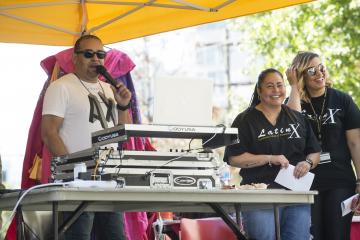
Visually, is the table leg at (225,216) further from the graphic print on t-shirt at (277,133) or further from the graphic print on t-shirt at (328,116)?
the graphic print on t-shirt at (328,116)

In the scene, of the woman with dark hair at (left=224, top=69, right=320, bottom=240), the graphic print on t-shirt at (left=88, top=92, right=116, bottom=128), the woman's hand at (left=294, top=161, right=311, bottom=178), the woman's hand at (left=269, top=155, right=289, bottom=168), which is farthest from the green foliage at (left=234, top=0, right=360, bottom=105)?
the graphic print on t-shirt at (left=88, top=92, right=116, bottom=128)

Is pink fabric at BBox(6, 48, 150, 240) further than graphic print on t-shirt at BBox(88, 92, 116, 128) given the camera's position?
Yes

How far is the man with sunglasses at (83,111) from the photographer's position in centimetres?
504

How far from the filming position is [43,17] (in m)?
6.77

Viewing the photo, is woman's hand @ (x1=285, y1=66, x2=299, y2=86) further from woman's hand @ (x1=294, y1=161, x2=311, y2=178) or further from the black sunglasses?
the black sunglasses

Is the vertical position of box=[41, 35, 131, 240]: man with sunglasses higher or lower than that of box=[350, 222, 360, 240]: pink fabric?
higher

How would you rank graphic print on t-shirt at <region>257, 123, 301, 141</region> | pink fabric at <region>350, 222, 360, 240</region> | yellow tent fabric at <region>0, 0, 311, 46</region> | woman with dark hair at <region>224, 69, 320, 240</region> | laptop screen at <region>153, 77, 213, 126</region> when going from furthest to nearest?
yellow tent fabric at <region>0, 0, 311, 46</region>, pink fabric at <region>350, 222, 360, 240</region>, graphic print on t-shirt at <region>257, 123, 301, 141</region>, woman with dark hair at <region>224, 69, 320, 240</region>, laptop screen at <region>153, 77, 213, 126</region>

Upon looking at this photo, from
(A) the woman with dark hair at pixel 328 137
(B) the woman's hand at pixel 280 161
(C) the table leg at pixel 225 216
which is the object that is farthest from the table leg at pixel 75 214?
(A) the woman with dark hair at pixel 328 137

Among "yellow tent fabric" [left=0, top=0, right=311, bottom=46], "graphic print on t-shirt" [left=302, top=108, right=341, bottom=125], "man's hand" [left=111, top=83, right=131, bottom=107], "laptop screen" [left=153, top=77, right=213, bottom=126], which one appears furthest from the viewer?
"yellow tent fabric" [left=0, top=0, right=311, bottom=46]

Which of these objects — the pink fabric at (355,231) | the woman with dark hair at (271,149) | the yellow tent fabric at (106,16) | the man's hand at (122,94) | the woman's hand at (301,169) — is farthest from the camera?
the yellow tent fabric at (106,16)

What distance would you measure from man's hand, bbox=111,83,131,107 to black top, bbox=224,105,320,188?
0.80 meters

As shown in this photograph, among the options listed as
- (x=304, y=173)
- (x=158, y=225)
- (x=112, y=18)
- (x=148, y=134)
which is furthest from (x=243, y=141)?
(x=112, y=18)

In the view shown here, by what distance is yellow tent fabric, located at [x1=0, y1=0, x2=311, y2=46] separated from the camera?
6.43 meters

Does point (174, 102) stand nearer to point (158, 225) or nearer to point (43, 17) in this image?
point (158, 225)
